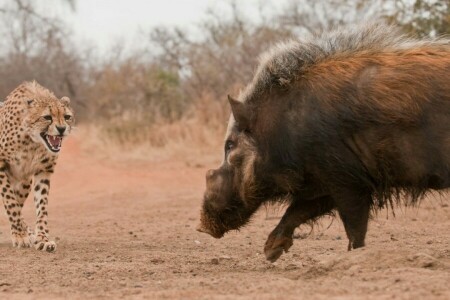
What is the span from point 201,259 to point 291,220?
4.10 ft

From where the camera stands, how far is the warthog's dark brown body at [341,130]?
288 inches

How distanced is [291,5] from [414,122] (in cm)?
2336

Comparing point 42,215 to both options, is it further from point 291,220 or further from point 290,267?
point 290,267

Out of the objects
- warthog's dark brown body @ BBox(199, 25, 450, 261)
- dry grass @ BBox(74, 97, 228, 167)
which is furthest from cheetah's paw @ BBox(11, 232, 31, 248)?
dry grass @ BBox(74, 97, 228, 167)

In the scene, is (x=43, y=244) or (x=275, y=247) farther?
(x=43, y=244)

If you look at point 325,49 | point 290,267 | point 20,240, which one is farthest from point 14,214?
point 325,49

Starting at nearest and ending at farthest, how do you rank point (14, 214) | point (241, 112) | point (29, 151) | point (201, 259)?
point (241, 112) < point (201, 259) < point (14, 214) < point (29, 151)

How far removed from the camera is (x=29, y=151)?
35.1 ft

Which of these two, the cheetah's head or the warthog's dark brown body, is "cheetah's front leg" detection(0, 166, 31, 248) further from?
the warthog's dark brown body

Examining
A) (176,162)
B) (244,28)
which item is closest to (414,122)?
(176,162)

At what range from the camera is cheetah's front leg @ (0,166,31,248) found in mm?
10352

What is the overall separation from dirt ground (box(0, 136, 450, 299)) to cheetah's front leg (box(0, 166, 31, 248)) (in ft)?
0.79

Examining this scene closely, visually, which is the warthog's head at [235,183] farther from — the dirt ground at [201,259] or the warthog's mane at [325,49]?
the dirt ground at [201,259]

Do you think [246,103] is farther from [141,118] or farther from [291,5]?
[291,5]
